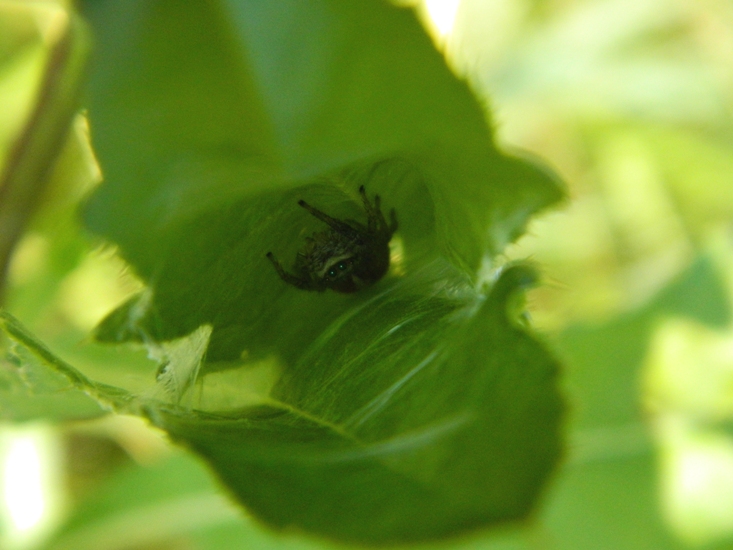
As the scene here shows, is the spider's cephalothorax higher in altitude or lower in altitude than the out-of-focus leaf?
lower

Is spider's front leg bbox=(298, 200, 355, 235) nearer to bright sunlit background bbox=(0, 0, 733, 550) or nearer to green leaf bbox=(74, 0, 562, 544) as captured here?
green leaf bbox=(74, 0, 562, 544)

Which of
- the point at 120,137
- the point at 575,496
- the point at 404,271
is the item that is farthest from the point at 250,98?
the point at 575,496

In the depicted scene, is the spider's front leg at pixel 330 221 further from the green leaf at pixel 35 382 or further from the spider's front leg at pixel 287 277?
the green leaf at pixel 35 382

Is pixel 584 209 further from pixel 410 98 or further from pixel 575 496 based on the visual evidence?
pixel 410 98

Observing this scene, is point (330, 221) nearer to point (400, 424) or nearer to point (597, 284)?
point (400, 424)

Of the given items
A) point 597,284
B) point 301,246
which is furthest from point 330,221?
point 597,284

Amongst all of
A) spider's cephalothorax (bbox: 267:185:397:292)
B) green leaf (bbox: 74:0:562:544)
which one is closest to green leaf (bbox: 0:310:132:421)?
green leaf (bbox: 74:0:562:544)
